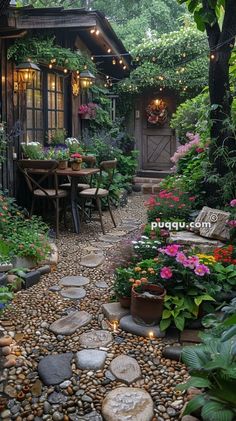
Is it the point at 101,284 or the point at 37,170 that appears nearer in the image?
the point at 101,284

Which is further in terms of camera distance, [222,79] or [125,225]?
[125,225]

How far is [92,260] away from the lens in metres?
4.51

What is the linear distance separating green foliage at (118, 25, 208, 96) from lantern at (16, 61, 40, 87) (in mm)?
5163

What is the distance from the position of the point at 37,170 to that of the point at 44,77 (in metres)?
1.77

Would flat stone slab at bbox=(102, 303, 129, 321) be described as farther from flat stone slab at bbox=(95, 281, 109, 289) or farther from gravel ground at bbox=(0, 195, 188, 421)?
flat stone slab at bbox=(95, 281, 109, 289)

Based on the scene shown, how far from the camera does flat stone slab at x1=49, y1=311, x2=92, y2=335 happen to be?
2965mm

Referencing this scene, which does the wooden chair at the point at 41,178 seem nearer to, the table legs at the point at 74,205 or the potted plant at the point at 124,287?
the table legs at the point at 74,205

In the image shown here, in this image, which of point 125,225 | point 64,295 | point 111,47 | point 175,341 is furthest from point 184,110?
point 175,341

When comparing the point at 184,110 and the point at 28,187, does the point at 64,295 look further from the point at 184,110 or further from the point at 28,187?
the point at 184,110

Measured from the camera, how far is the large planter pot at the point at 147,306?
2.89m

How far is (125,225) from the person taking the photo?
6.27m

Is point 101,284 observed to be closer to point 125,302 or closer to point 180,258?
point 125,302

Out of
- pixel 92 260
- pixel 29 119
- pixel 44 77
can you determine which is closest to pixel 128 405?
pixel 92 260

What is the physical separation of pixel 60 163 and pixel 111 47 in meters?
3.29
